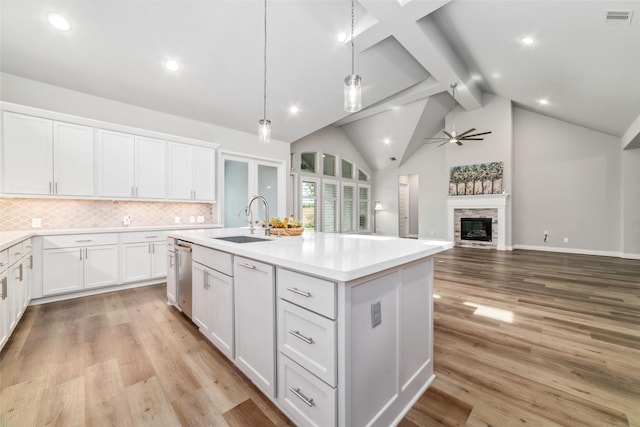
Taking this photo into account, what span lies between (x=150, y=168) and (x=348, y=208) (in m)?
6.63

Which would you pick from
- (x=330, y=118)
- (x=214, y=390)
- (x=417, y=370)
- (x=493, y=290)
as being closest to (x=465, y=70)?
(x=330, y=118)

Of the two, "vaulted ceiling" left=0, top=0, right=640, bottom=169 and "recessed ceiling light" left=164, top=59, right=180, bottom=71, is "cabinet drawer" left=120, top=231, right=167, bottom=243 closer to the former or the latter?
"vaulted ceiling" left=0, top=0, right=640, bottom=169

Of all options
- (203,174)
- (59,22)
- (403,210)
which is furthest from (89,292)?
(403,210)

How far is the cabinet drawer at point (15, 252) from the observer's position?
219 cm

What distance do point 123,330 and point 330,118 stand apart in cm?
522

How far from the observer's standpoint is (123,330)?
95.7 inches

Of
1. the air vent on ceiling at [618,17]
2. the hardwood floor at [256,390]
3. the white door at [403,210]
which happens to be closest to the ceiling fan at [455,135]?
the white door at [403,210]

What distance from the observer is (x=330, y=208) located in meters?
8.68

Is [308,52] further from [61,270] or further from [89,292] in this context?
[89,292]

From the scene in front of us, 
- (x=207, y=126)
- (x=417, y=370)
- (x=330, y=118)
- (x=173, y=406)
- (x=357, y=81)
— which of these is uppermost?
(x=330, y=118)

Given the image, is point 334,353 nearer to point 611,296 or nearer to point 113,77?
point 611,296

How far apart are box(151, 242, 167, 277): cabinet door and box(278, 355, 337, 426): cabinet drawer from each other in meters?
3.37

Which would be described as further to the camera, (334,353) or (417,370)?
(417,370)

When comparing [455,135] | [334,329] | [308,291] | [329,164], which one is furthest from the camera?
[329,164]
